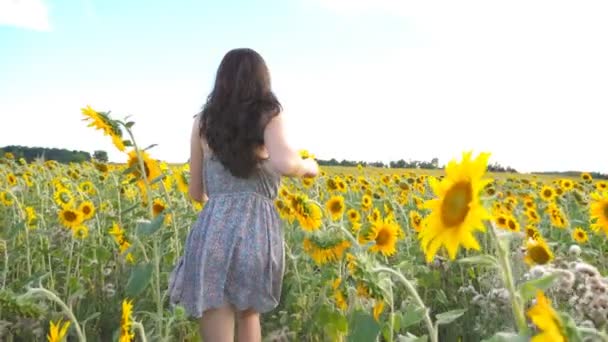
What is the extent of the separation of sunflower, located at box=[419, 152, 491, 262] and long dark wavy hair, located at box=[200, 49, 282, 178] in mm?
1408

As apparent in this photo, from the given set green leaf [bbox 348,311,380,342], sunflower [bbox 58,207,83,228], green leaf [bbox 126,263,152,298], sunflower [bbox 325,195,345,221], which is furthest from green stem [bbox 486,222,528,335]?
sunflower [bbox 58,207,83,228]

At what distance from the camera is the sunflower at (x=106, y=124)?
316 centimetres

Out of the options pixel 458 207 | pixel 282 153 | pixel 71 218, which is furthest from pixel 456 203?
pixel 71 218

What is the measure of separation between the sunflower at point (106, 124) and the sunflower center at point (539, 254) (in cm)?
172

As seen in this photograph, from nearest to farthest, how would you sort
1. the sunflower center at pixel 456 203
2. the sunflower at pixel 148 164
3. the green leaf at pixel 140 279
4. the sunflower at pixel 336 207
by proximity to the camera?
1. the sunflower center at pixel 456 203
2. the green leaf at pixel 140 279
3. the sunflower at pixel 148 164
4. the sunflower at pixel 336 207

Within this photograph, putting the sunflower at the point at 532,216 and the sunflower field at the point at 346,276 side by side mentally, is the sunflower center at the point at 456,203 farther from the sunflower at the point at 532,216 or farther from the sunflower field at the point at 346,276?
the sunflower at the point at 532,216

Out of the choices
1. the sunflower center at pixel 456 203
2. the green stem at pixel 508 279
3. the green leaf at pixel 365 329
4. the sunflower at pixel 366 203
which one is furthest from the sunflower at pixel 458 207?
the sunflower at pixel 366 203

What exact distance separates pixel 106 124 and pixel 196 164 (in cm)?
42

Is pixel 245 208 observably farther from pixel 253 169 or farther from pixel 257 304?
pixel 257 304

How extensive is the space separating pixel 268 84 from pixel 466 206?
1738mm

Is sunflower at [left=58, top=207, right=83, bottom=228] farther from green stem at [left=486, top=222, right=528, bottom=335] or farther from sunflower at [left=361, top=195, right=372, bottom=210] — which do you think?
green stem at [left=486, top=222, right=528, bottom=335]

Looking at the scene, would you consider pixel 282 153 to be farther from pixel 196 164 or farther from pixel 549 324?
pixel 549 324

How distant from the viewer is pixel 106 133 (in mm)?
3193

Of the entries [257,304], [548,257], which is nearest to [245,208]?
[257,304]
